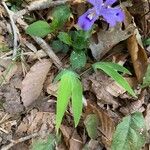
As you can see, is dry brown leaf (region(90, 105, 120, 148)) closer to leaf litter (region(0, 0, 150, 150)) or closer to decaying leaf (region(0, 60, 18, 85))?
leaf litter (region(0, 0, 150, 150))

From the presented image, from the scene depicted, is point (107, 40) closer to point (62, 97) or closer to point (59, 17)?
point (59, 17)

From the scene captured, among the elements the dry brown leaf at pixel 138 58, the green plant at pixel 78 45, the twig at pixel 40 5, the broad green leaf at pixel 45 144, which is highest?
the twig at pixel 40 5

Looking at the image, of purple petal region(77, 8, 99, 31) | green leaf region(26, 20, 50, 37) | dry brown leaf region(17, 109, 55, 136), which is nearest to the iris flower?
purple petal region(77, 8, 99, 31)

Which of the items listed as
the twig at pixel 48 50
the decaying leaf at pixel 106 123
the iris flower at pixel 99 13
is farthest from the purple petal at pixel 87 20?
the decaying leaf at pixel 106 123

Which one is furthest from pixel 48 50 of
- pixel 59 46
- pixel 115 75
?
pixel 115 75

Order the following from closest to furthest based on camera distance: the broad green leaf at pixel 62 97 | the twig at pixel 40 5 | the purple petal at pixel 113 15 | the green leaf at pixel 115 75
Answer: the broad green leaf at pixel 62 97
the green leaf at pixel 115 75
the purple petal at pixel 113 15
the twig at pixel 40 5

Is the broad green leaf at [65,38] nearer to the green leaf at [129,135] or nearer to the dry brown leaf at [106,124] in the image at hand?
the dry brown leaf at [106,124]

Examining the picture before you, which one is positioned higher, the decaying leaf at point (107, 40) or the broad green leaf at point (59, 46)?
the broad green leaf at point (59, 46)

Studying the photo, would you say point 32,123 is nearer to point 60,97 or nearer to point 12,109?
Result: point 12,109

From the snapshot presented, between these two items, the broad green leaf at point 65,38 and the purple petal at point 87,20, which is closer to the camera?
the purple petal at point 87,20
